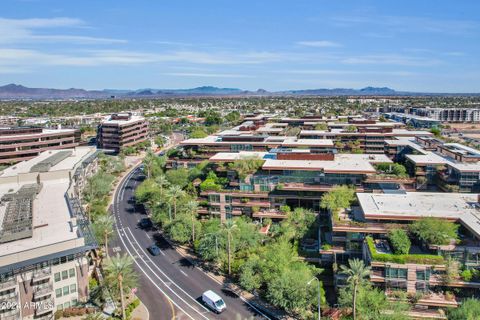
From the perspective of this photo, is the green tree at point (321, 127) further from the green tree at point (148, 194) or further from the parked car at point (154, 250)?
the parked car at point (154, 250)

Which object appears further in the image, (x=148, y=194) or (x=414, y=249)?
(x=148, y=194)

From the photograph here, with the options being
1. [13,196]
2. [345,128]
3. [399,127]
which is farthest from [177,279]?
[399,127]

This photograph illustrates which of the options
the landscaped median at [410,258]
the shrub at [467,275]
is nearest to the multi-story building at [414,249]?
the landscaped median at [410,258]

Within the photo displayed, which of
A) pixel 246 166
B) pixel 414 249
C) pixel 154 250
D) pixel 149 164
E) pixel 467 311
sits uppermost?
pixel 246 166

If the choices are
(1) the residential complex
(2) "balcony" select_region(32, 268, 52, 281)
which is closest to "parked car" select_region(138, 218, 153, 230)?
(1) the residential complex

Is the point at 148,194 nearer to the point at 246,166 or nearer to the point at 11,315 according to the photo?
the point at 246,166

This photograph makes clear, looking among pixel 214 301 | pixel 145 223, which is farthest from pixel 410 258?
pixel 145 223

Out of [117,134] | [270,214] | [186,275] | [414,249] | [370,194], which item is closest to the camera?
[414,249]
